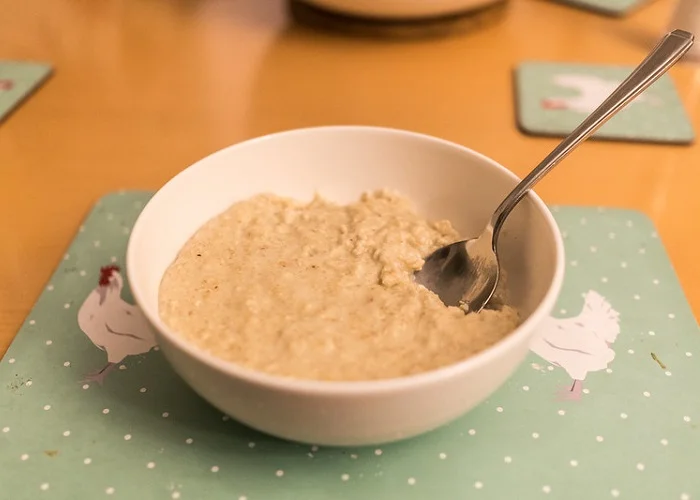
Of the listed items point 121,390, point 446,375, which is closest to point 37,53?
point 121,390

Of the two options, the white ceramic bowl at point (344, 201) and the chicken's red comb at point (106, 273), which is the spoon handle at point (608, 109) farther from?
the chicken's red comb at point (106, 273)

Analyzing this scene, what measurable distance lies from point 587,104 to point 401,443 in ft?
2.65

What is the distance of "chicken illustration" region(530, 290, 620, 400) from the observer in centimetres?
68

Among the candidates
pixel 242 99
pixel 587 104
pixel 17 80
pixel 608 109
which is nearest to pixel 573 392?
pixel 608 109

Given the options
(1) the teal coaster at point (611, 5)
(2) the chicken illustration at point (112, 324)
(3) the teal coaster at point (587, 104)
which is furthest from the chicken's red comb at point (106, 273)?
(1) the teal coaster at point (611, 5)

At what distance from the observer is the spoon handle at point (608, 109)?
68cm

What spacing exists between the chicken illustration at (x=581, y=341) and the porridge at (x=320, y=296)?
9cm

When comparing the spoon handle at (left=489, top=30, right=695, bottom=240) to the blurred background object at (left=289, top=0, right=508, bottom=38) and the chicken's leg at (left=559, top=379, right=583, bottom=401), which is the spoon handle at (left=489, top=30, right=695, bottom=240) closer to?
the chicken's leg at (left=559, top=379, right=583, bottom=401)

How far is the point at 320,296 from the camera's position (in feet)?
2.10

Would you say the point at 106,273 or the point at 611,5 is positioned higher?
the point at 611,5

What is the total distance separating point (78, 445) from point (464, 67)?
102 cm

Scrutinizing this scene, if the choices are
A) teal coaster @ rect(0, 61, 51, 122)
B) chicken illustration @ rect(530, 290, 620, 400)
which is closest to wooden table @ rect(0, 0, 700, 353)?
teal coaster @ rect(0, 61, 51, 122)

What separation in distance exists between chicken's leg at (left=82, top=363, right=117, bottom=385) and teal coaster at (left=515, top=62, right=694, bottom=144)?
30.1 inches

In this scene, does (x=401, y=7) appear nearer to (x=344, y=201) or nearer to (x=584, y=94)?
(x=584, y=94)
